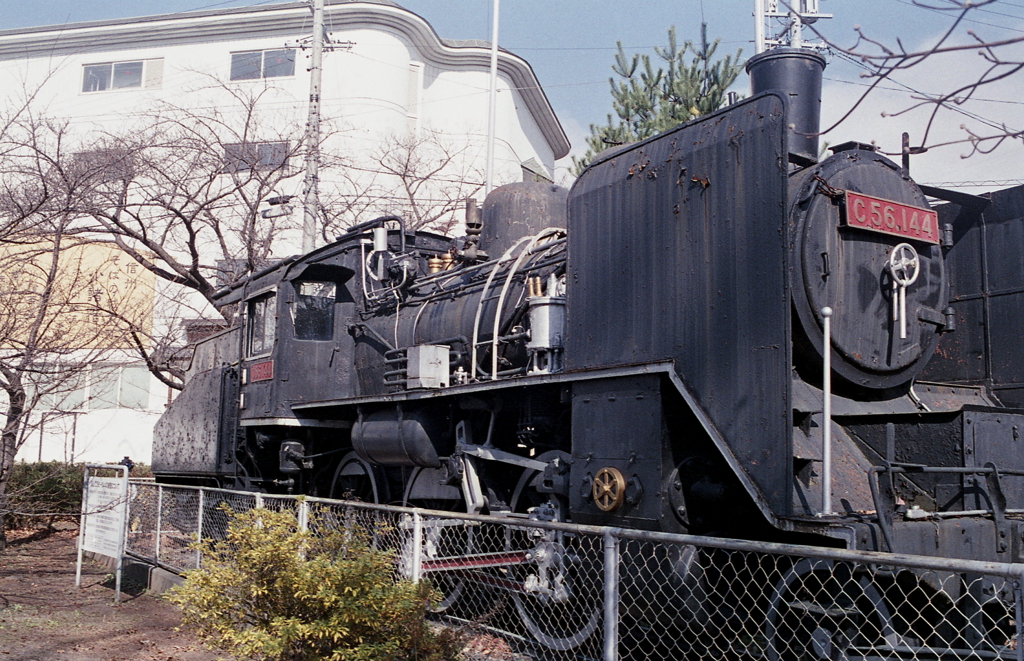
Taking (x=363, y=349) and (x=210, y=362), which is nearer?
(x=363, y=349)

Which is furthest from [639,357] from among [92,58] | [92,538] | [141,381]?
[92,58]

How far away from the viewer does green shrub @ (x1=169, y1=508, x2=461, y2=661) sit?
4.04 m

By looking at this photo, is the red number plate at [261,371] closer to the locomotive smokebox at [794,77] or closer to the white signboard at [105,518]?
the white signboard at [105,518]

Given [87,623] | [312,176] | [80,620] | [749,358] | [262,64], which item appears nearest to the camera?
[749,358]

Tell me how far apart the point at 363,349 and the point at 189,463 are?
3.41 metres

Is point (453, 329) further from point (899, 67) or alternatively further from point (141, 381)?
point (141, 381)

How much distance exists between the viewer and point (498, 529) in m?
6.86

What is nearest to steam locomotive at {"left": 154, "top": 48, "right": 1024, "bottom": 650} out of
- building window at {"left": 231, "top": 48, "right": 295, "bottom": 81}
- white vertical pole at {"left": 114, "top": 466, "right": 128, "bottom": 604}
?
white vertical pole at {"left": 114, "top": 466, "right": 128, "bottom": 604}

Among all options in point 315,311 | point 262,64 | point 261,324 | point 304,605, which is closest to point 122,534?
point 261,324

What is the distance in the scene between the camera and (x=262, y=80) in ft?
81.1

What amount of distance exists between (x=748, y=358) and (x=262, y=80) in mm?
22673

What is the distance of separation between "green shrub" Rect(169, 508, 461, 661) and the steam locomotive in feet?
4.77

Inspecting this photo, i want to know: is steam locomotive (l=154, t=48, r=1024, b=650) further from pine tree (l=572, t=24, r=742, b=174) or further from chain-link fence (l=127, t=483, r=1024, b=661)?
pine tree (l=572, t=24, r=742, b=174)

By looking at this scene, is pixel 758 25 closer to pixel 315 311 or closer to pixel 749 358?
pixel 315 311
